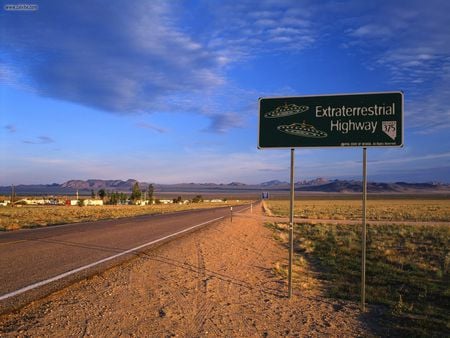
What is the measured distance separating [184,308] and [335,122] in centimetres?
376

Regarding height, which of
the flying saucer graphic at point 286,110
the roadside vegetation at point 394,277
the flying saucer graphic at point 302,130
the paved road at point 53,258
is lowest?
the roadside vegetation at point 394,277

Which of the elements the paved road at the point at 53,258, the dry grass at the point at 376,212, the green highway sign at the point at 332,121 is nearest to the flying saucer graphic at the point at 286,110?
the green highway sign at the point at 332,121

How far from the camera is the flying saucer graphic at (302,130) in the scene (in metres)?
7.02

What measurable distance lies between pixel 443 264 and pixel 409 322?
8.39 metres

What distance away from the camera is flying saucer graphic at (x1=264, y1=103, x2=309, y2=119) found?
7179 millimetres

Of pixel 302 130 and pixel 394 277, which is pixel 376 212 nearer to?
pixel 394 277

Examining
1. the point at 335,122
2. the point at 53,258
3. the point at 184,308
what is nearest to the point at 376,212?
the point at 53,258

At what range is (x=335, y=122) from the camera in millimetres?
6965

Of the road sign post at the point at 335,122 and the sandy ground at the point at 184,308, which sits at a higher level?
the road sign post at the point at 335,122

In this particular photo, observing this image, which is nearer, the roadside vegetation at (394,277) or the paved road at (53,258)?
the roadside vegetation at (394,277)

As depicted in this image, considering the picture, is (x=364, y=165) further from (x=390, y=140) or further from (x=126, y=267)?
(x=126, y=267)

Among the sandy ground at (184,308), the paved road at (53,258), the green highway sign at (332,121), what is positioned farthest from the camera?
the paved road at (53,258)

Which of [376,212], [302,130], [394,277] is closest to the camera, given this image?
[302,130]

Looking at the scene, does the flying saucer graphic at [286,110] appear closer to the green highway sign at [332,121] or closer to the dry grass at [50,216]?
the green highway sign at [332,121]
